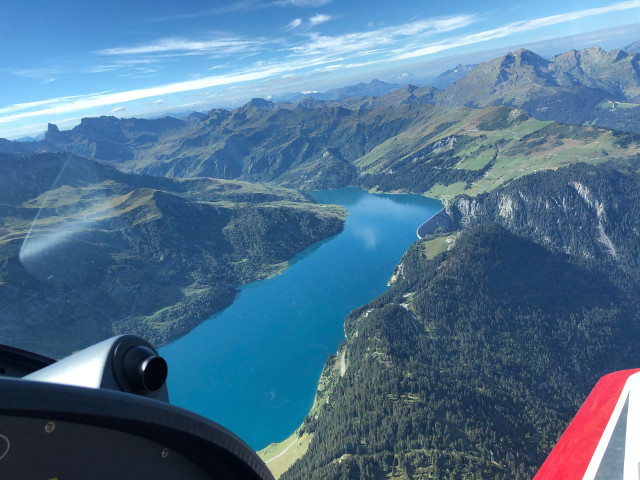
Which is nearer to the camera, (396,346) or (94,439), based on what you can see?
(94,439)

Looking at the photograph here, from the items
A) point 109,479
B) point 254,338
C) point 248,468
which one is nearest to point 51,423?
point 109,479

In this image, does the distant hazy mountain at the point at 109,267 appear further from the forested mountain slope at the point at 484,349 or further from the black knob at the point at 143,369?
the black knob at the point at 143,369

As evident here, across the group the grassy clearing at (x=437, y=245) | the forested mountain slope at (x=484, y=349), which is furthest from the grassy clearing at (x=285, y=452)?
the grassy clearing at (x=437, y=245)

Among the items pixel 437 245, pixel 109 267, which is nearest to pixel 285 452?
pixel 437 245

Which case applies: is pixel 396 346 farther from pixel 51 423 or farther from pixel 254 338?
pixel 51 423

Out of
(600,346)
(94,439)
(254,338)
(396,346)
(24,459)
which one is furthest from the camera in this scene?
(254,338)

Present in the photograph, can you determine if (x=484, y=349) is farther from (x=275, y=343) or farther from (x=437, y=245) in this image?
(x=437, y=245)
